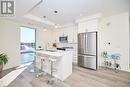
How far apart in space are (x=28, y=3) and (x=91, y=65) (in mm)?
3872

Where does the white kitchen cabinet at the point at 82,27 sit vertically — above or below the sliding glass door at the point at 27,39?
above

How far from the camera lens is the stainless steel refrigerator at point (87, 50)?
4090 mm

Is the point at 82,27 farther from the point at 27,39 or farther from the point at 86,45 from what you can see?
the point at 27,39

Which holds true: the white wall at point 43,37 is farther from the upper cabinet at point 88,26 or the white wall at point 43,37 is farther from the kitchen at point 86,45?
the upper cabinet at point 88,26

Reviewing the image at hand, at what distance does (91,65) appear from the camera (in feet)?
13.7

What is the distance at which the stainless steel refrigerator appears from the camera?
4090 mm

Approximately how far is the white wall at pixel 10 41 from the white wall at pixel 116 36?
4681 mm

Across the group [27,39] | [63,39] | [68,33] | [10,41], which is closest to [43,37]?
[27,39]

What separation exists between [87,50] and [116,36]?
1.59 metres

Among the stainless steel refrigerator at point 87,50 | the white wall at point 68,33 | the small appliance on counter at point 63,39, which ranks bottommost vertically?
the stainless steel refrigerator at point 87,50

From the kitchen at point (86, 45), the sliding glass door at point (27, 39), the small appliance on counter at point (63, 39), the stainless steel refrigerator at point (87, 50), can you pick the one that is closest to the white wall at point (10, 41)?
the kitchen at point (86, 45)


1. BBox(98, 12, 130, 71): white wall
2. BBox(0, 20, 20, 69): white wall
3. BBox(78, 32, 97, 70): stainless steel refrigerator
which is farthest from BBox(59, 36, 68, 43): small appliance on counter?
BBox(0, 20, 20, 69): white wall

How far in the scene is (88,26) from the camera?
4.40 meters

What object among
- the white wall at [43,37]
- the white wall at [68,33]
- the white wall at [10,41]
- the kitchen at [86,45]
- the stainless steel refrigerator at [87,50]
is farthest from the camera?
the white wall at [43,37]
